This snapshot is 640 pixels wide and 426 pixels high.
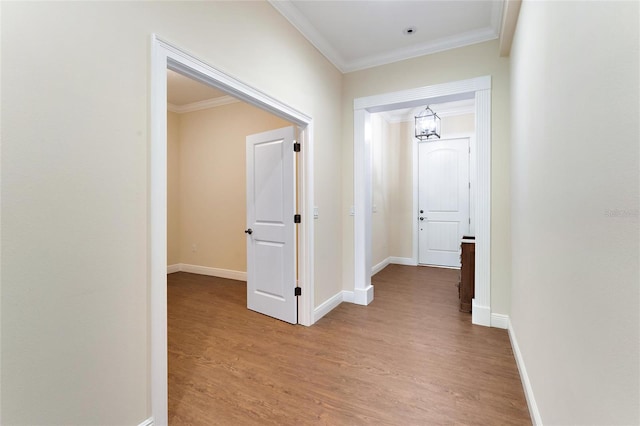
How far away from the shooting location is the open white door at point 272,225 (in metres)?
3.01

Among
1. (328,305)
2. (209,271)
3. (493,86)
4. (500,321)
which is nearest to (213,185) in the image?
(209,271)

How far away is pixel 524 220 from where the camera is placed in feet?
6.55

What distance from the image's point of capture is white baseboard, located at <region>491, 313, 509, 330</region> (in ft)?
9.35

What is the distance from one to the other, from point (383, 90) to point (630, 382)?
3.36 m

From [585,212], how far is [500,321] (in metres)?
2.42

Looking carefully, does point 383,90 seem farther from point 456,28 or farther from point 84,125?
point 84,125

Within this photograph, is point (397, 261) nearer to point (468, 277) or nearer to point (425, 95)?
point (468, 277)

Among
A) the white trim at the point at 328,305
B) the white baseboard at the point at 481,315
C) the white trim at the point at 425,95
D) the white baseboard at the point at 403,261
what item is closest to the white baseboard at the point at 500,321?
the white baseboard at the point at 481,315

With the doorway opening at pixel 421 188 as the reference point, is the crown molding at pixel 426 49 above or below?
above

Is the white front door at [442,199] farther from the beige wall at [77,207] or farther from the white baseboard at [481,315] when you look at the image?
the beige wall at [77,207]

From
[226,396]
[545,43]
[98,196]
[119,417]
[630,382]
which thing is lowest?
[226,396]

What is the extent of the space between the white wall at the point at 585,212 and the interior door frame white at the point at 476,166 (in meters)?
1.31

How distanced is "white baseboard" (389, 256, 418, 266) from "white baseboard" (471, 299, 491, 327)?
2.85 meters

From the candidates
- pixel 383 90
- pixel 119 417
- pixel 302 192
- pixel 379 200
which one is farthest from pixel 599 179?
pixel 379 200
